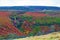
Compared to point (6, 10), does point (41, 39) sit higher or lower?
lower

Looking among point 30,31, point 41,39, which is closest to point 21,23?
point 30,31

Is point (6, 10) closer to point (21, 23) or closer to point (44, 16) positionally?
point (21, 23)

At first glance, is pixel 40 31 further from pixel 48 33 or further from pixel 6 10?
pixel 6 10

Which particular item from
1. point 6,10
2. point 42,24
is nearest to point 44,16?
point 42,24

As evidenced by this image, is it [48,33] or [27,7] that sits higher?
[27,7]

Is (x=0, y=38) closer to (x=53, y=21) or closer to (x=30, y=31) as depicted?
(x=30, y=31)
